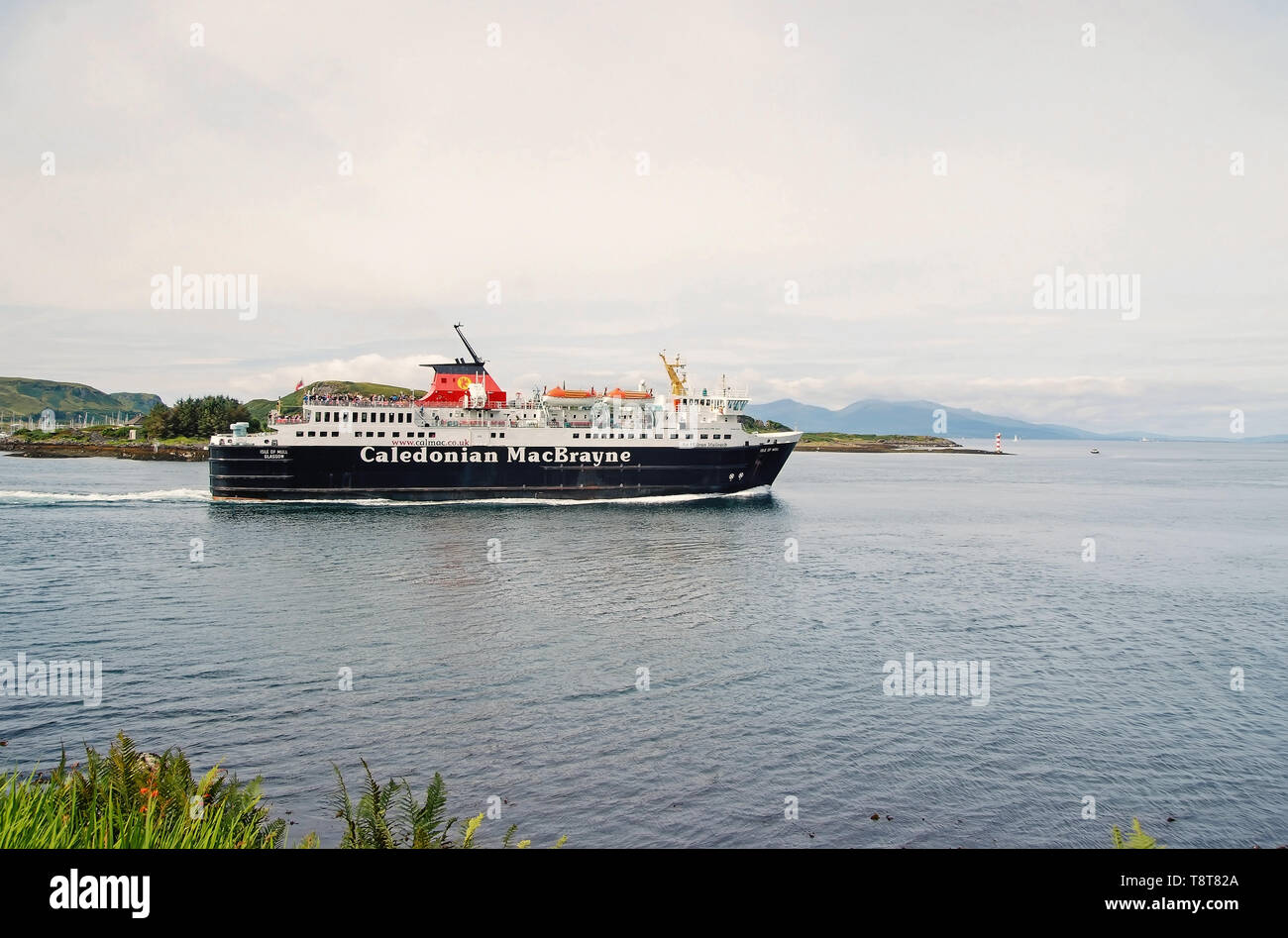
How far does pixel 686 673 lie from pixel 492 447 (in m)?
47.1

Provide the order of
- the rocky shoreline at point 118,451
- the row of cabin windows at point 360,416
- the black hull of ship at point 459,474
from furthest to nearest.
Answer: the rocky shoreline at point 118,451, the row of cabin windows at point 360,416, the black hull of ship at point 459,474

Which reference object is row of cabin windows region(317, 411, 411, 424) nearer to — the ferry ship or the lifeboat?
the ferry ship

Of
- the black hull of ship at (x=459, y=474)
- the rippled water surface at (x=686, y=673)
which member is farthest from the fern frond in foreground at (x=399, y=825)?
the black hull of ship at (x=459, y=474)

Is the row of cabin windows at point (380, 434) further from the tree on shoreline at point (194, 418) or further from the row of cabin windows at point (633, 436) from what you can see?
the tree on shoreline at point (194, 418)

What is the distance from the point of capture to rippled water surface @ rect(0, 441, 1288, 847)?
1598 centimetres

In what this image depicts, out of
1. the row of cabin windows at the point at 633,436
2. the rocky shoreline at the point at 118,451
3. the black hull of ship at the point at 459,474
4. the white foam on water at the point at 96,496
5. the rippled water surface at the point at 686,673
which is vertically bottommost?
the rippled water surface at the point at 686,673

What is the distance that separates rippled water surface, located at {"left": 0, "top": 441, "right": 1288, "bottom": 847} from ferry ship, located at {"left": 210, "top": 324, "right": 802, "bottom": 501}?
14.1 metres

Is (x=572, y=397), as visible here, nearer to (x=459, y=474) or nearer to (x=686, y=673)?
(x=459, y=474)

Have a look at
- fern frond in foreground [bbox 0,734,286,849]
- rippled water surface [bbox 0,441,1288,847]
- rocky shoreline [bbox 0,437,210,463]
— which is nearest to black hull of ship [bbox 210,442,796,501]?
rippled water surface [bbox 0,441,1288,847]

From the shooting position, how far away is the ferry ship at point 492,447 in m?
64.8

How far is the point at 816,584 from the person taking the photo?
1471 inches

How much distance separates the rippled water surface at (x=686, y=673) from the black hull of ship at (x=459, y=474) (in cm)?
1374
